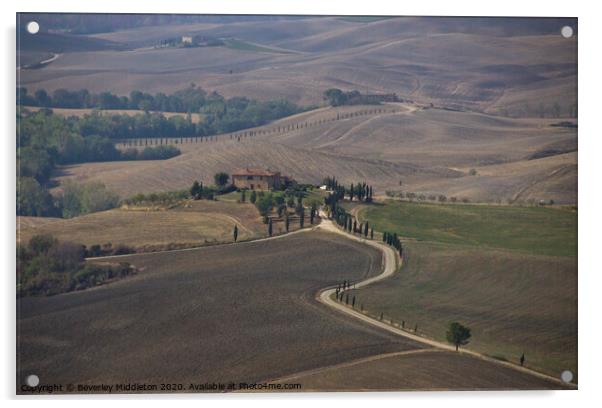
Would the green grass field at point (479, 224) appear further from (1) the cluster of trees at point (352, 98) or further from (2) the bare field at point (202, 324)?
(1) the cluster of trees at point (352, 98)

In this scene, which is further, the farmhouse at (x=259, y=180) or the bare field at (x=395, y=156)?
the farmhouse at (x=259, y=180)

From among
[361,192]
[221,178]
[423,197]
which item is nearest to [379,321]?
[361,192]

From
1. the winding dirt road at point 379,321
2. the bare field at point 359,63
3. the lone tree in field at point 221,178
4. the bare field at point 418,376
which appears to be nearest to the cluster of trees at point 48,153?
the bare field at point 359,63

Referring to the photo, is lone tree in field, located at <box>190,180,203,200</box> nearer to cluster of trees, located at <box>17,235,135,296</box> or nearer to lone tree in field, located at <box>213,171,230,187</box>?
lone tree in field, located at <box>213,171,230,187</box>

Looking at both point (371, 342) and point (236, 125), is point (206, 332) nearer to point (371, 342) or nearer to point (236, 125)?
point (371, 342)

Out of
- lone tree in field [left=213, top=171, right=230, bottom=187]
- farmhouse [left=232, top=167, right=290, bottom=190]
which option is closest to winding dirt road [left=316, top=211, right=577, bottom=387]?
farmhouse [left=232, top=167, right=290, bottom=190]

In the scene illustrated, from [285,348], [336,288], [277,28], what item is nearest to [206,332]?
[285,348]

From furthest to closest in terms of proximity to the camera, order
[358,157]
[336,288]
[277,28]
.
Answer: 1. [358,157]
2. [277,28]
3. [336,288]

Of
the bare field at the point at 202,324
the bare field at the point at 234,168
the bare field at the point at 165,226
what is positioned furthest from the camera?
the bare field at the point at 234,168
